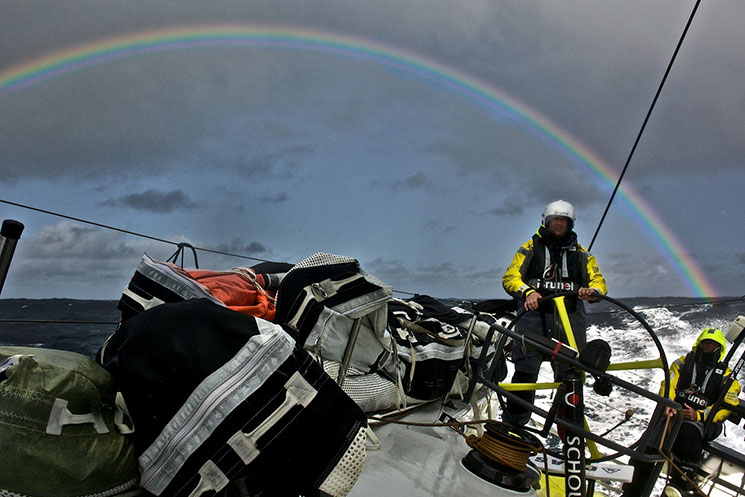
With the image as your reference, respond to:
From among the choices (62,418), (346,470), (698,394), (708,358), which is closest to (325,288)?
(346,470)

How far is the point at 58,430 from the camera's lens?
4.17ft

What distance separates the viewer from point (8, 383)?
1.26 m

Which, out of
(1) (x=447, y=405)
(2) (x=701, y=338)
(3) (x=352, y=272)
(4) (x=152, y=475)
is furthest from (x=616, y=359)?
(4) (x=152, y=475)

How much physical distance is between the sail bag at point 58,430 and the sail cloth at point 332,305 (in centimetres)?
104

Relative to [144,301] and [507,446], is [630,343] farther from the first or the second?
[144,301]

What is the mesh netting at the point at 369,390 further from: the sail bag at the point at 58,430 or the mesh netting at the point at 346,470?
the sail bag at the point at 58,430

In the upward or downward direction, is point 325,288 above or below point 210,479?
above

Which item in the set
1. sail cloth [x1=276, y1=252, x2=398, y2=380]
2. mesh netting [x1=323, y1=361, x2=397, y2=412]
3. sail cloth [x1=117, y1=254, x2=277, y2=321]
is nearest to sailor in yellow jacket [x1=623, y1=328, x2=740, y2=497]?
mesh netting [x1=323, y1=361, x2=397, y2=412]

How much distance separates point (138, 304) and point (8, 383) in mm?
850

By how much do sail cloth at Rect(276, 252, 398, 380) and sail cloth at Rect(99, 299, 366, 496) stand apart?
0.89 m

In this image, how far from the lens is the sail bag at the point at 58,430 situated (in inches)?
48.5

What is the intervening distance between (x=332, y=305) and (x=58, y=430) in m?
1.31

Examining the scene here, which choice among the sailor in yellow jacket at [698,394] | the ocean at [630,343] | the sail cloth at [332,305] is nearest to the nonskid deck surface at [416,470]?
the sail cloth at [332,305]

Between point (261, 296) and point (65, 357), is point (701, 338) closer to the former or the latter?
point (261, 296)
